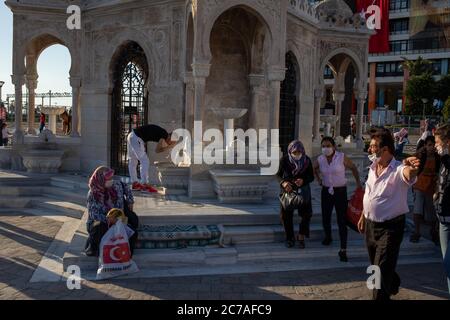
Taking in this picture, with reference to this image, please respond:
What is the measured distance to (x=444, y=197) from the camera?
450 centimetres

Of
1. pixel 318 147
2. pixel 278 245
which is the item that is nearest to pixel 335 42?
pixel 318 147

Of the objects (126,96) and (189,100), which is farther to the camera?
(126,96)

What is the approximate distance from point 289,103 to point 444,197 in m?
8.31

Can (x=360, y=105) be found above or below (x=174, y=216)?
above

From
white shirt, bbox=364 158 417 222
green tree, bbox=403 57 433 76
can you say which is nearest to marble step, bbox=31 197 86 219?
white shirt, bbox=364 158 417 222

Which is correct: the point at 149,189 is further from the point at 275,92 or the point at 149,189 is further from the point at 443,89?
the point at 443,89

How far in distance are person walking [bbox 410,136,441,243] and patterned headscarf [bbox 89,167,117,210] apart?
14.4 feet

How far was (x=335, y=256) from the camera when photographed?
6.34m

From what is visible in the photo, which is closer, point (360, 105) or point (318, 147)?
point (318, 147)

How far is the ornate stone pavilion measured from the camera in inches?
390

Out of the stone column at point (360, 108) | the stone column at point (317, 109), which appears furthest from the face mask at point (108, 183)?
the stone column at point (360, 108)

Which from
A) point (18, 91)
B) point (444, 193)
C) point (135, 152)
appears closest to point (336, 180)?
point (444, 193)

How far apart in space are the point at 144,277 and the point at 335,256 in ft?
8.51

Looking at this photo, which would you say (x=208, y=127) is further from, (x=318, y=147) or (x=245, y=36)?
(x=318, y=147)
